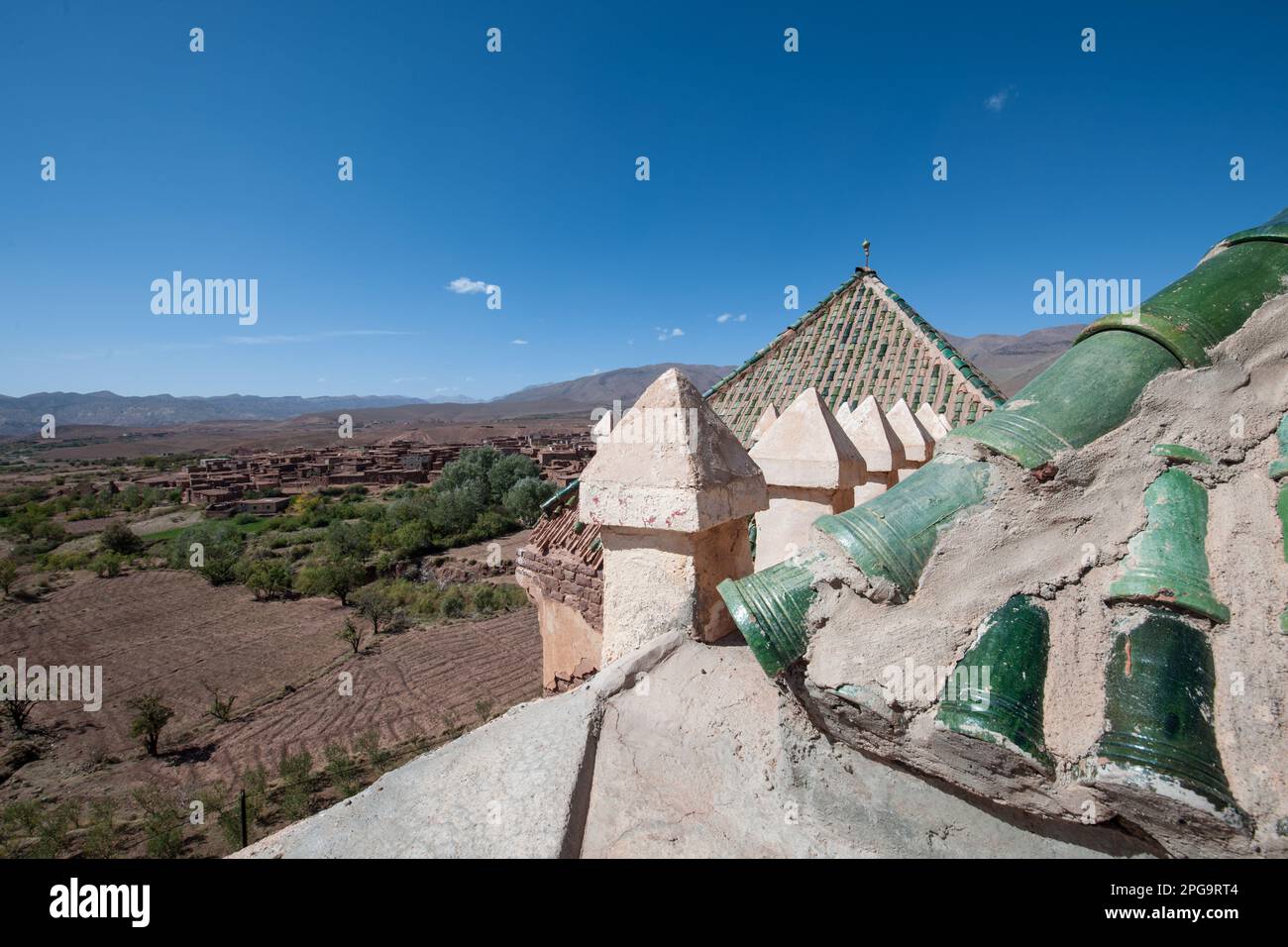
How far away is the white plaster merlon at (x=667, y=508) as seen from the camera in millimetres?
2441

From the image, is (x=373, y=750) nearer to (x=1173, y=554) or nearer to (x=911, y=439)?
(x=911, y=439)

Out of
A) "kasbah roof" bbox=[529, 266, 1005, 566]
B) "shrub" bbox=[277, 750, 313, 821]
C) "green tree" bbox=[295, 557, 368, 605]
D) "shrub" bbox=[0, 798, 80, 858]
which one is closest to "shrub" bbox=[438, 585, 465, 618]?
"green tree" bbox=[295, 557, 368, 605]

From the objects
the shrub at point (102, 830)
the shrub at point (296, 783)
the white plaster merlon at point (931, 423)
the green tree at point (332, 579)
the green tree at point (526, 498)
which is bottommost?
the shrub at point (102, 830)

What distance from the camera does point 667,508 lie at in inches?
96.3

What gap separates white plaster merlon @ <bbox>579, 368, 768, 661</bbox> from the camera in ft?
8.01

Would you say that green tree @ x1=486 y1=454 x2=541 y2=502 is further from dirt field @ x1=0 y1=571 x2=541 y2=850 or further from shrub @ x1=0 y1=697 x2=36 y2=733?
shrub @ x1=0 y1=697 x2=36 y2=733

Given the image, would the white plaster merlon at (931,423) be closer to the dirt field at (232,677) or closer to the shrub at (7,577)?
the dirt field at (232,677)

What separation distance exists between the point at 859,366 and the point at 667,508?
6.96 metres

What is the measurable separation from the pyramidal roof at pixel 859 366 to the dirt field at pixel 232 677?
10645 mm

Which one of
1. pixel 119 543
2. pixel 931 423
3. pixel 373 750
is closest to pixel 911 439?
pixel 931 423

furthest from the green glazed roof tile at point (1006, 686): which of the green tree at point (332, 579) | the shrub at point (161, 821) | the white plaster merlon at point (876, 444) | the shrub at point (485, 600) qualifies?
the green tree at point (332, 579)

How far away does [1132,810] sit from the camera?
1.19 meters

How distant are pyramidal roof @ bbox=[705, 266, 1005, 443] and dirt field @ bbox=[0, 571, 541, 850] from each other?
10645mm
